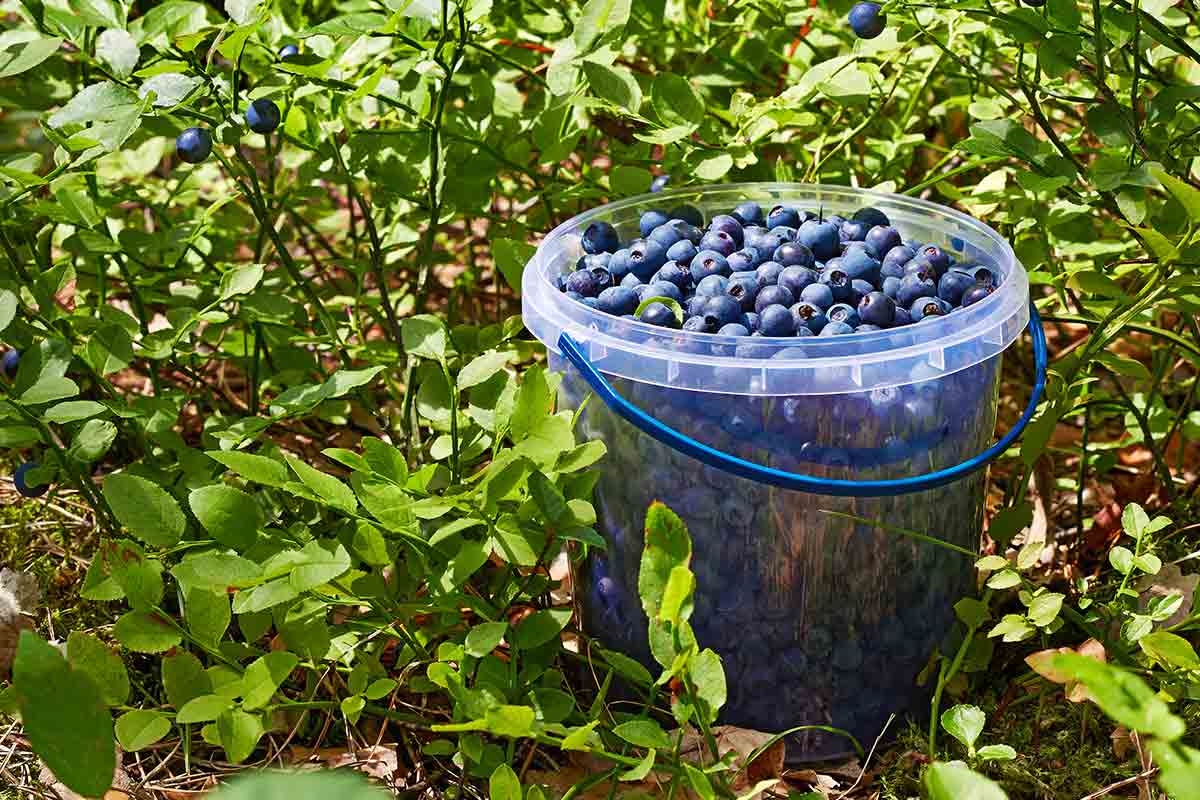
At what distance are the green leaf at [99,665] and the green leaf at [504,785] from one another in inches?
15.0

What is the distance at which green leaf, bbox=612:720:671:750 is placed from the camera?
1.09 metres

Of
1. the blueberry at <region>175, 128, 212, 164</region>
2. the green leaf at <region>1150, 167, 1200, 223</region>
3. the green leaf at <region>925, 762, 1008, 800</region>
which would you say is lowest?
the green leaf at <region>925, 762, 1008, 800</region>

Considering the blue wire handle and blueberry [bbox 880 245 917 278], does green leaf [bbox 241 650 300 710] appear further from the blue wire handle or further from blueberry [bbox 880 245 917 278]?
blueberry [bbox 880 245 917 278]

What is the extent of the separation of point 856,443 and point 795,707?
0.33 metres

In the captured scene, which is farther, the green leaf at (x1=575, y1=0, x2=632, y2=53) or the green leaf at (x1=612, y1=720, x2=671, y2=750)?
the green leaf at (x1=575, y1=0, x2=632, y2=53)

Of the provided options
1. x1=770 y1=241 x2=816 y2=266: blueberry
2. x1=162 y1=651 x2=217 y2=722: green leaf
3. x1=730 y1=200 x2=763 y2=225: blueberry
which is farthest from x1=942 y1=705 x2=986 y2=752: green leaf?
x1=162 y1=651 x2=217 y2=722: green leaf

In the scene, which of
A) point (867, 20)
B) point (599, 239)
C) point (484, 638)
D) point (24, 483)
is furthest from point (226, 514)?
point (867, 20)

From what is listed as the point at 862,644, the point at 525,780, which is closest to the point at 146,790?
the point at 525,780

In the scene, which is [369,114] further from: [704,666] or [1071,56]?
[704,666]

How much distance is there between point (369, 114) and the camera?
1846mm

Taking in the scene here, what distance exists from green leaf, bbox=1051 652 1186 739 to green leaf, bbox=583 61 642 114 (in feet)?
2.96

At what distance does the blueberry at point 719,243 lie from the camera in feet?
4.62

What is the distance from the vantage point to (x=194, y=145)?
143 centimetres

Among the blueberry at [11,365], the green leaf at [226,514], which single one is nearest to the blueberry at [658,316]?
the green leaf at [226,514]
